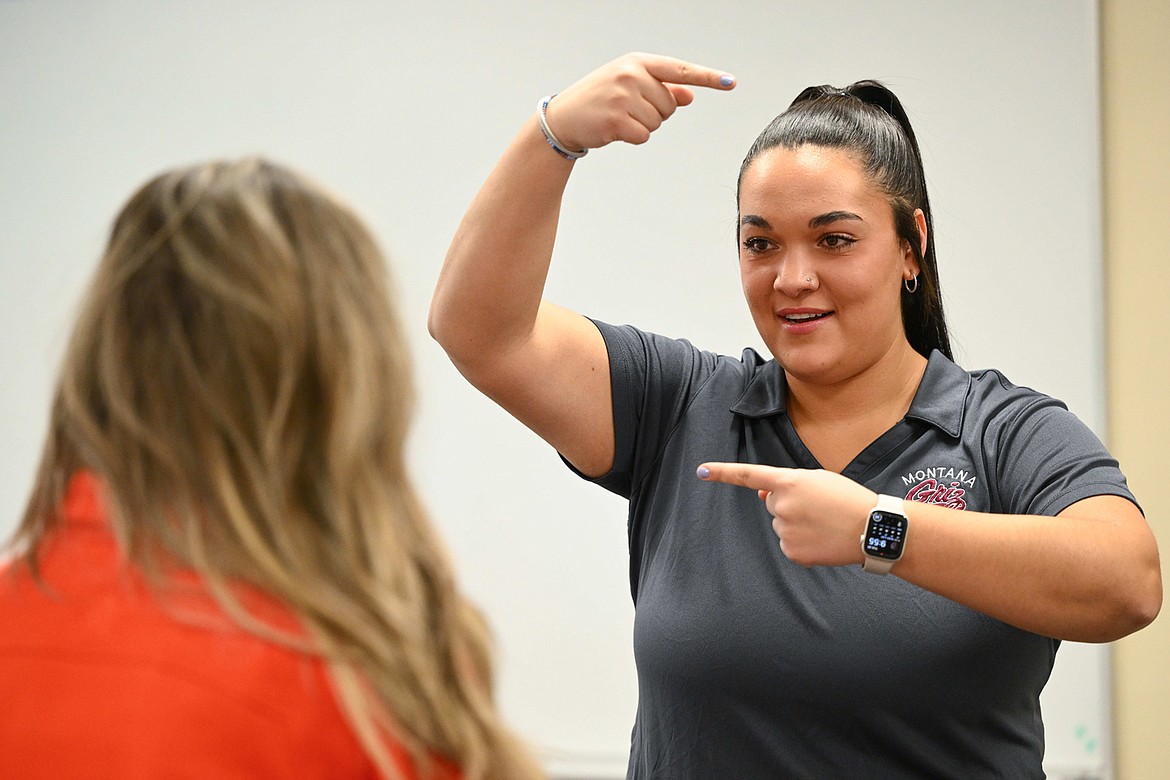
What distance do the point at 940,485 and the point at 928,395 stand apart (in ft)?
0.46

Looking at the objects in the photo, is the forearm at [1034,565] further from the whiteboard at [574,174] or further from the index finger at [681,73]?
the whiteboard at [574,174]

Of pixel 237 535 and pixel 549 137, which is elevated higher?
pixel 549 137

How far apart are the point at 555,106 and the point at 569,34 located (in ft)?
4.78

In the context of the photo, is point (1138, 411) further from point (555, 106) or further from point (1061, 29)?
point (555, 106)

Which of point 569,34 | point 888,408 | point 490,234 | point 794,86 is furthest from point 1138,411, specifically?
point 490,234

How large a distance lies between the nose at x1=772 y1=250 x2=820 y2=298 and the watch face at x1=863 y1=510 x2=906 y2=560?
1.18 ft

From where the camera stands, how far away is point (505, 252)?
4.33 ft

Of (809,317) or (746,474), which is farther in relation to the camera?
(809,317)

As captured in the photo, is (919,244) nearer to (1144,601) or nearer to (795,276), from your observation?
(795,276)

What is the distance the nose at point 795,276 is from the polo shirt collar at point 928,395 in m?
0.14

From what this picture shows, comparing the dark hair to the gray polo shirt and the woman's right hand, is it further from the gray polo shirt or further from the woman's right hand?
the woman's right hand

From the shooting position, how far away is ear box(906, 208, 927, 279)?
4.89 ft

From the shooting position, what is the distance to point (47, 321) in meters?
2.79

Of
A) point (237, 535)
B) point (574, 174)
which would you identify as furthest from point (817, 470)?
point (574, 174)
